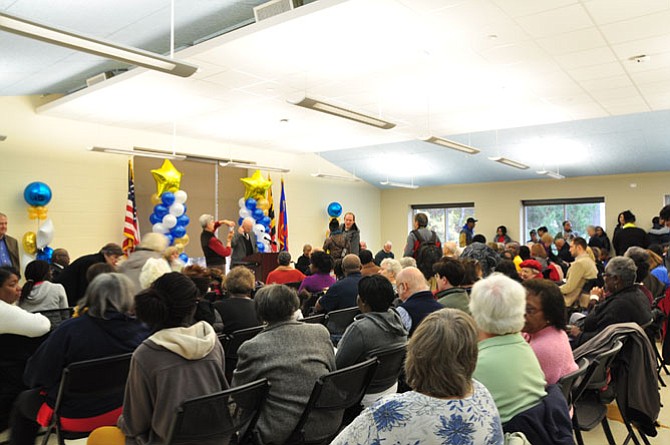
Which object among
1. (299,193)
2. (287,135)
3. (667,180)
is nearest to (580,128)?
(667,180)

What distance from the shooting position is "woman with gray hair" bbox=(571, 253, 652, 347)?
11.1 ft

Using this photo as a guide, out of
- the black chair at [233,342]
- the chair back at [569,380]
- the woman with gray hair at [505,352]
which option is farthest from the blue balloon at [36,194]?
the chair back at [569,380]

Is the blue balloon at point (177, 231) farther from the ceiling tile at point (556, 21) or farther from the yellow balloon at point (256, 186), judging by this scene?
the ceiling tile at point (556, 21)

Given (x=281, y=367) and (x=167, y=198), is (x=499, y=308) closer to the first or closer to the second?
(x=281, y=367)

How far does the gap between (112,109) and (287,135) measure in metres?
3.36

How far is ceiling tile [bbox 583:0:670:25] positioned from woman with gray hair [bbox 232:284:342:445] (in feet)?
11.7

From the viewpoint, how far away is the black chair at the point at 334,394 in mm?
2230

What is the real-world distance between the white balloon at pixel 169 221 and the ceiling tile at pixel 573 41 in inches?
251

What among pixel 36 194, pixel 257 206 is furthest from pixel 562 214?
pixel 36 194

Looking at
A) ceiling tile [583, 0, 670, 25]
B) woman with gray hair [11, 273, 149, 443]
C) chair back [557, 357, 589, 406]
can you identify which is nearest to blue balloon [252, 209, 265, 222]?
ceiling tile [583, 0, 670, 25]

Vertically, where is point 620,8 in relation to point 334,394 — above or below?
above

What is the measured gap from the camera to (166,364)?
193cm

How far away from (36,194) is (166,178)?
1976 millimetres

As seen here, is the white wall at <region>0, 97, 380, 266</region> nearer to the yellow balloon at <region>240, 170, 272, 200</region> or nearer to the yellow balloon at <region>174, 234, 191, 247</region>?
the yellow balloon at <region>240, 170, 272, 200</region>
